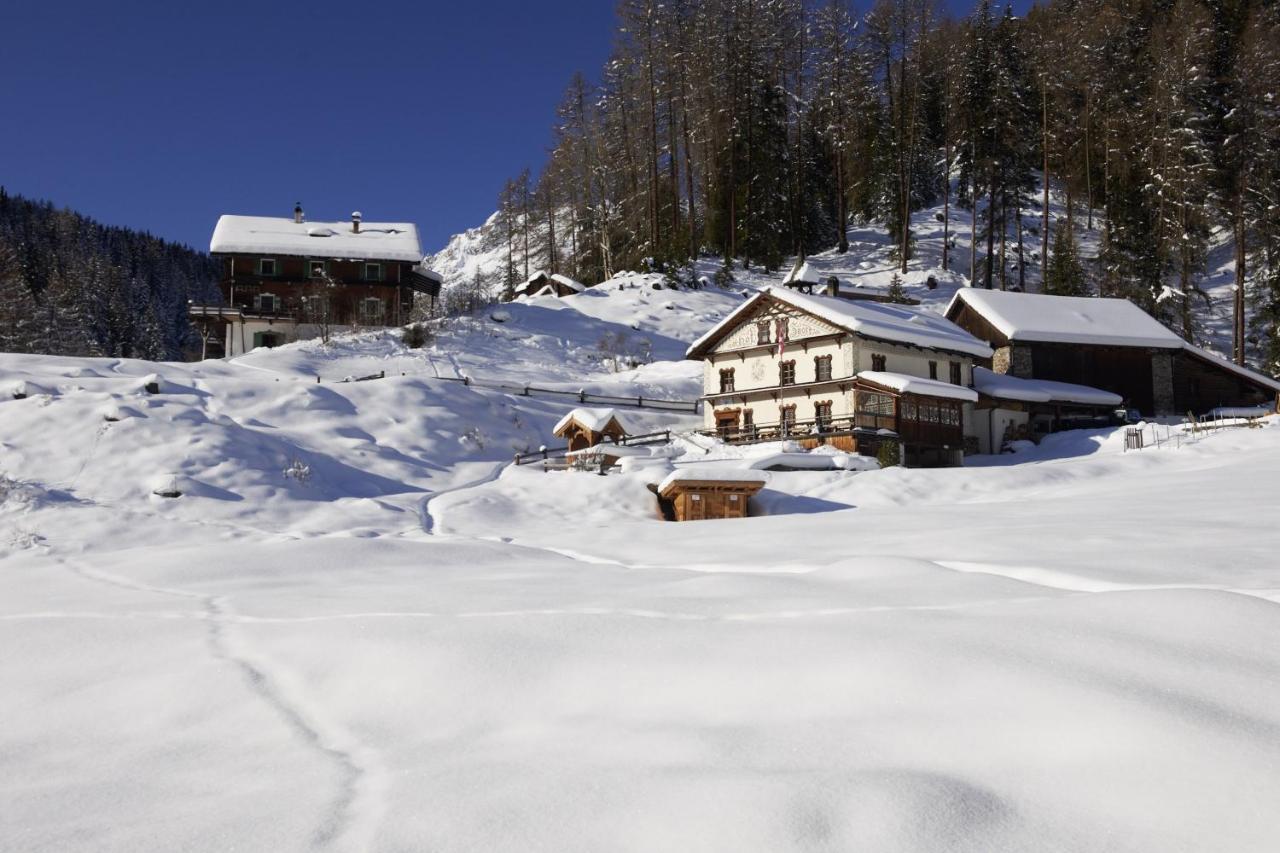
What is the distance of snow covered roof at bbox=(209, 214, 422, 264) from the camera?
55688 mm

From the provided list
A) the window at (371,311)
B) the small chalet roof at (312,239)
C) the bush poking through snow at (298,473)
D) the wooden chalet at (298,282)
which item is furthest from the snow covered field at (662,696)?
the small chalet roof at (312,239)

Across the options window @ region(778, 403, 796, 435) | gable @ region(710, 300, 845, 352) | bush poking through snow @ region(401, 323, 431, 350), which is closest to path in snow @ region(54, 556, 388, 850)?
window @ region(778, 403, 796, 435)

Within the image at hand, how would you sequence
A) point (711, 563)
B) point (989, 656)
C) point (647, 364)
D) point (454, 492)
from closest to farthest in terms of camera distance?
point (989, 656) → point (711, 563) → point (454, 492) → point (647, 364)

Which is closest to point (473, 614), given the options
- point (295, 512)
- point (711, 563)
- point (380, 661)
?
point (380, 661)

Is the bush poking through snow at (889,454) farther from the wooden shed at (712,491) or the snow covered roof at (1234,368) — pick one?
the snow covered roof at (1234,368)

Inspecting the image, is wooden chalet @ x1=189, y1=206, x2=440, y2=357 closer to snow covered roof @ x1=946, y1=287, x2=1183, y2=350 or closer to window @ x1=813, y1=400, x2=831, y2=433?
window @ x1=813, y1=400, x2=831, y2=433

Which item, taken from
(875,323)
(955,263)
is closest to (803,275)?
(875,323)

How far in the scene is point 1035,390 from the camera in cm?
4003

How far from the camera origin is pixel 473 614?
27.1 feet

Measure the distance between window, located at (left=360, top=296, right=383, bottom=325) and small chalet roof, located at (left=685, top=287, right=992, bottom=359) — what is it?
2177 cm

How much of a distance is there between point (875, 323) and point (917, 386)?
360 cm

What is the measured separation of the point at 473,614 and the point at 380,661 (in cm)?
163

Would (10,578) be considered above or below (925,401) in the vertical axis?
below

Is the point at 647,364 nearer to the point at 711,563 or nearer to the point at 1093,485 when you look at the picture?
the point at 1093,485
